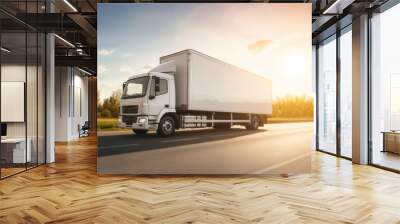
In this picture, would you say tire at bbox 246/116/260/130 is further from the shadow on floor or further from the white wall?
the white wall

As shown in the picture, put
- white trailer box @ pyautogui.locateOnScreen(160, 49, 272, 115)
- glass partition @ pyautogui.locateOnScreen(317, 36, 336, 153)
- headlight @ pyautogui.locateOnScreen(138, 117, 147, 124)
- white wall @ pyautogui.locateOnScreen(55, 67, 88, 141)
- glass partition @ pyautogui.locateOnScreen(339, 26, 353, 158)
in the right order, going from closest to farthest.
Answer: headlight @ pyautogui.locateOnScreen(138, 117, 147, 124)
white trailer box @ pyautogui.locateOnScreen(160, 49, 272, 115)
glass partition @ pyautogui.locateOnScreen(339, 26, 353, 158)
glass partition @ pyautogui.locateOnScreen(317, 36, 336, 153)
white wall @ pyautogui.locateOnScreen(55, 67, 88, 141)

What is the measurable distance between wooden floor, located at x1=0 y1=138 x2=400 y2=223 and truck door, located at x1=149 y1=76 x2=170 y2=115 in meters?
1.19

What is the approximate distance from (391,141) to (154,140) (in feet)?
14.9

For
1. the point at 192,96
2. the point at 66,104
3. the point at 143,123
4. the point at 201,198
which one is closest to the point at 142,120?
the point at 143,123

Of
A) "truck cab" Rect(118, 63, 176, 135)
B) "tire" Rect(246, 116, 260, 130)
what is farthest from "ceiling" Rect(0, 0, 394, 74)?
"tire" Rect(246, 116, 260, 130)

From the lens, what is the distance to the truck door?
5949mm

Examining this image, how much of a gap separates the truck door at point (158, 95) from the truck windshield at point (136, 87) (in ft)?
0.38

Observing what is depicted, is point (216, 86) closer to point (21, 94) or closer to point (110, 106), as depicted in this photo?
point (110, 106)

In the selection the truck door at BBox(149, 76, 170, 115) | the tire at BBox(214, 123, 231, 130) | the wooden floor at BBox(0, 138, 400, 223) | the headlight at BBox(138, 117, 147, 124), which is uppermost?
the truck door at BBox(149, 76, 170, 115)

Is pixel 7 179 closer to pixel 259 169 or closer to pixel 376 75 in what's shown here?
pixel 259 169

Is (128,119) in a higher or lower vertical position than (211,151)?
higher

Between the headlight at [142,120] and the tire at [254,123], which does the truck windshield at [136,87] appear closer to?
the headlight at [142,120]

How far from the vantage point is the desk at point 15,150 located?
247 inches

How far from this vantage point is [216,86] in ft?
20.2
